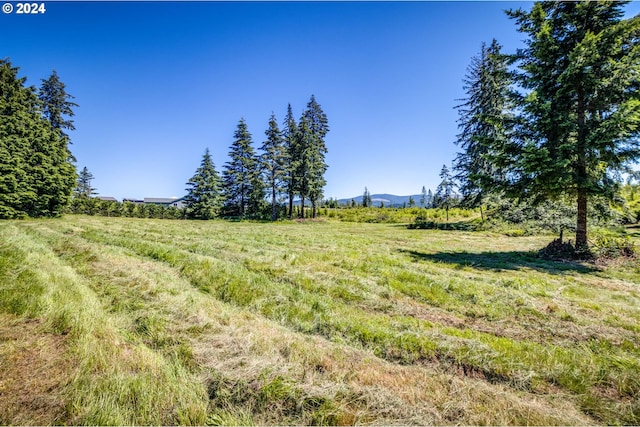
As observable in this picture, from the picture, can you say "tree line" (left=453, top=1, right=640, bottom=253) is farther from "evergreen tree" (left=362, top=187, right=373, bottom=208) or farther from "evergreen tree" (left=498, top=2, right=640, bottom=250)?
"evergreen tree" (left=362, top=187, right=373, bottom=208)

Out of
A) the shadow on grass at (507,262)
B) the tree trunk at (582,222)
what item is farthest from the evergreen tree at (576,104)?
the shadow on grass at (507,262)

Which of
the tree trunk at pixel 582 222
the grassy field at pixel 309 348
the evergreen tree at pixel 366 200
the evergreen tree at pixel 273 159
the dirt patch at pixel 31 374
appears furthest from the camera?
the evergreen tree at pixel 366 200

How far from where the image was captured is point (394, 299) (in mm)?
5555

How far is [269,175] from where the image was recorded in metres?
34.6

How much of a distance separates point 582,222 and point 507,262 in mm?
3959

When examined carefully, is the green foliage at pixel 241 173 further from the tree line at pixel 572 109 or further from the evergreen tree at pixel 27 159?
the tree line at pixel 572 109

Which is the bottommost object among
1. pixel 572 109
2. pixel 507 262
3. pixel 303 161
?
pixel 507 262

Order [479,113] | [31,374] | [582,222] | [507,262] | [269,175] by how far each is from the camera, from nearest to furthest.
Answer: [31,374]
[507,262]
[582,222]
[479,113]
[269,175]

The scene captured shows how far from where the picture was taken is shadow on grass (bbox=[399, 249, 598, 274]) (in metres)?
8.57

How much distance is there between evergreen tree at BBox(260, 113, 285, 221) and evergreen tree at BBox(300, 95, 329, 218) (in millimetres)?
3290

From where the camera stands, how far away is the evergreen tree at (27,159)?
22.3 metres

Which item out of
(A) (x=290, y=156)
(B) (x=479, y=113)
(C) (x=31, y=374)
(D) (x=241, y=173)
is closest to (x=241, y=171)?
(D) (x=241, y=173)

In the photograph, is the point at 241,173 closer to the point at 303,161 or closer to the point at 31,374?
the point at 303,161

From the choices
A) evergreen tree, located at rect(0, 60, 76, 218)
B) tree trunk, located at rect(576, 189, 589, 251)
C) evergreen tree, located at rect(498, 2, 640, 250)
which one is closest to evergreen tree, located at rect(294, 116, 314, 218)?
evergreen tree, located at rect(0, 60, 76, 218)
